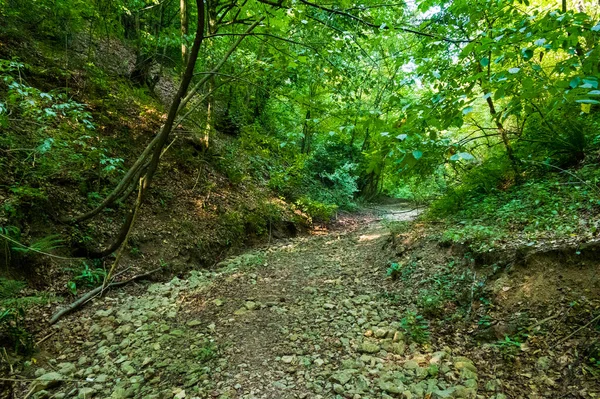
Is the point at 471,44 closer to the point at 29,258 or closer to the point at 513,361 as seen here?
the point at 513,361

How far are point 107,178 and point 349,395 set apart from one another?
5.47 m

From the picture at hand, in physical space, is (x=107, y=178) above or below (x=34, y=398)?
above

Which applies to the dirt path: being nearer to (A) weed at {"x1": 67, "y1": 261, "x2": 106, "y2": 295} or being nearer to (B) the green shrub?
(A) weed at {"x1": 67, "y1": 261, "x2": 106, "y2": 295}

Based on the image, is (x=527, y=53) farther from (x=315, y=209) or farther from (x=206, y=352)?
(x=315, y=209)

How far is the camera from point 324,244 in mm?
7594

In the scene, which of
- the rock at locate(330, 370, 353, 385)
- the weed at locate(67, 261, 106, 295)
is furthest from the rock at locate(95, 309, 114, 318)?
the rock at locate(330, 370, 353, 385)

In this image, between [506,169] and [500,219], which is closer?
[500,219]

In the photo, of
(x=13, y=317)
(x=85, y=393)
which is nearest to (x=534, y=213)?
(x=85, y=393)

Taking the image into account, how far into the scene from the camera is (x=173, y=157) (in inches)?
296

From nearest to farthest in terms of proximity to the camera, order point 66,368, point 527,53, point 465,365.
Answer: point 527,53, point 465,365, point 66,368

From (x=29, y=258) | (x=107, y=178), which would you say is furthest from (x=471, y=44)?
(x=107, y=178)

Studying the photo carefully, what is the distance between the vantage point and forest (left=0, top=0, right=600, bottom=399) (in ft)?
8.18

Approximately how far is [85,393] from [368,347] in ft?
8.88

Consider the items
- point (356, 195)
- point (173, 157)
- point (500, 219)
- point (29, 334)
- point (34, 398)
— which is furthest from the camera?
point (356, 195)
